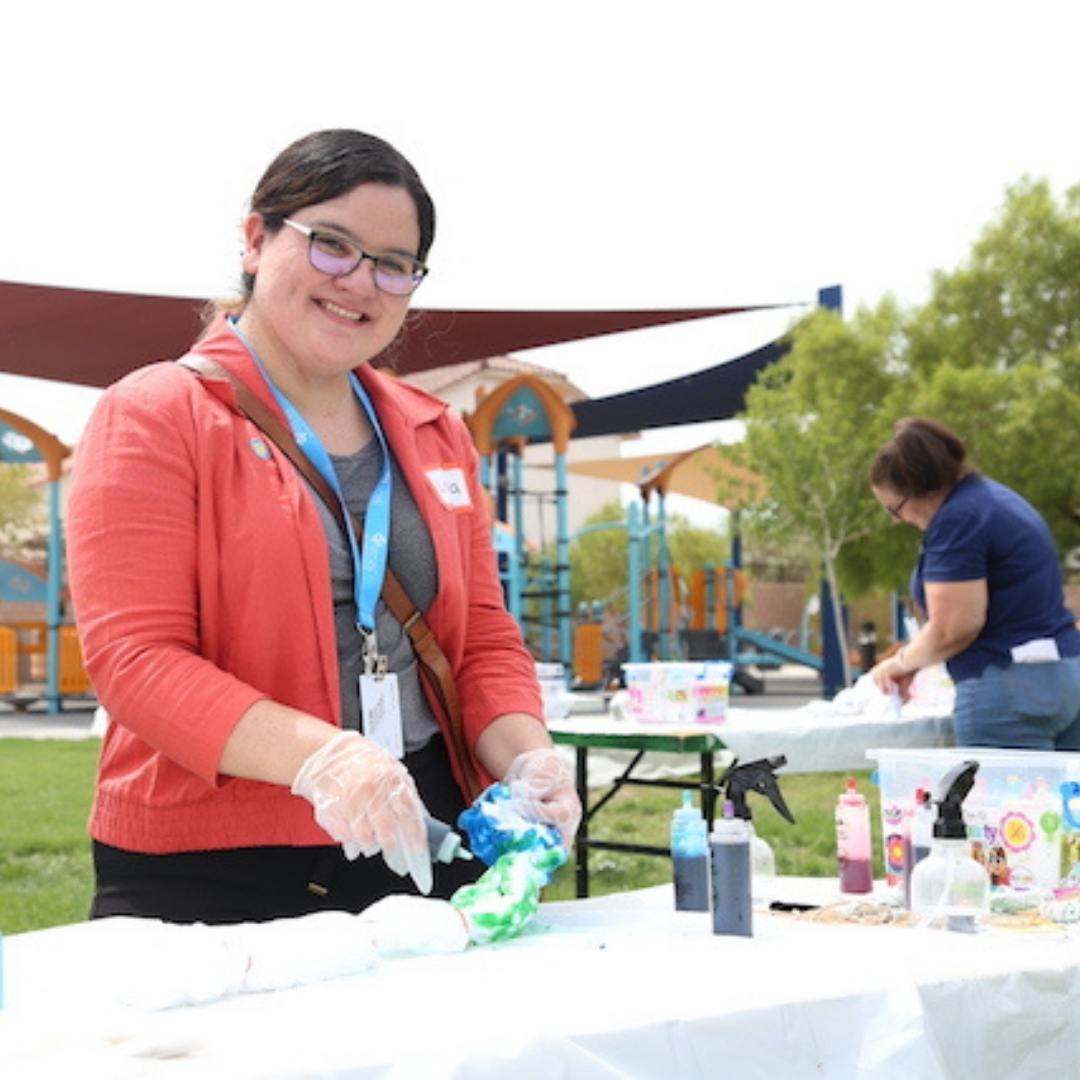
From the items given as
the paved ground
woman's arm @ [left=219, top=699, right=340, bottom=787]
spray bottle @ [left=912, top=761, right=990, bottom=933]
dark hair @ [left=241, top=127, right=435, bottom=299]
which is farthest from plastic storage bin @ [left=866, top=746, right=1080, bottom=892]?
the paved ground

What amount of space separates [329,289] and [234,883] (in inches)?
27.9

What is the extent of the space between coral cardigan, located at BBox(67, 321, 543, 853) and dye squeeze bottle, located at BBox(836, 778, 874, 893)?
3.06 feet

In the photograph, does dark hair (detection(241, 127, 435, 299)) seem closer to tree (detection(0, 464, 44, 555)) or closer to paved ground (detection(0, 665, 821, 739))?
paved ground (detection(0, 665, 821, 739))

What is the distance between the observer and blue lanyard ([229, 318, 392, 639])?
1780 millimetres

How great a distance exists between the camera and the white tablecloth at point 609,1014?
47.8 inches

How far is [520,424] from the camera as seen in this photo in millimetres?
16016

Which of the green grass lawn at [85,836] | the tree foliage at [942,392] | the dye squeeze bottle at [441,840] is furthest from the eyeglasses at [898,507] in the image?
the tree foliage at [942,392]

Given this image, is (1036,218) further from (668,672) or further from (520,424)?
(668,672)

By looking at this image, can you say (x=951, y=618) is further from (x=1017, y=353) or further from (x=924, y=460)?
(x=1017, y=353)

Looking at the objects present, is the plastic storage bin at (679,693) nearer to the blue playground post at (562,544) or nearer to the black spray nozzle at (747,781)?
the black spray nozzle at (747,781)

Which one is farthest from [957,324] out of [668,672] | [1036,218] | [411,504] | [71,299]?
[411,504]

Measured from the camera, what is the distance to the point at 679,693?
15.5 feet

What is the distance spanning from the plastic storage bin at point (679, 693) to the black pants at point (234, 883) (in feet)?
9.63

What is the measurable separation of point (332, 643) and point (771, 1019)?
2.13 ft
